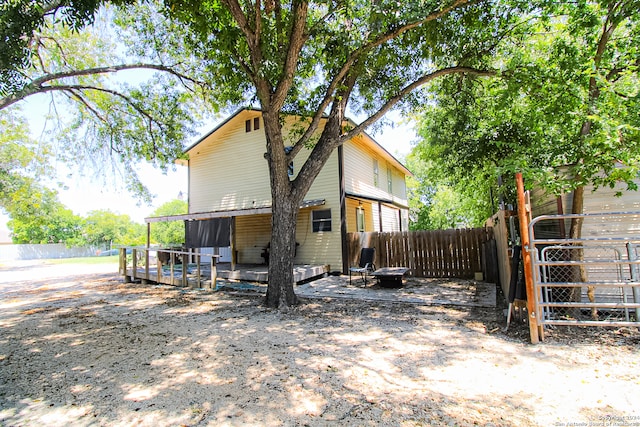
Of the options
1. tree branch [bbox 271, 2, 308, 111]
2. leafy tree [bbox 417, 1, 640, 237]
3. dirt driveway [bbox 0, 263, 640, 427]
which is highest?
tree branch [bbox 271, 2, 308, 111]

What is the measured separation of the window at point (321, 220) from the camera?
40.6 ft

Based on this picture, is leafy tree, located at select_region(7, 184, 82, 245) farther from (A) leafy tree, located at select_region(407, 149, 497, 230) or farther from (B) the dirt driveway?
(B) the dirt driveway

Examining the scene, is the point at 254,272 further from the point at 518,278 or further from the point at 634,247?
the point at 634,247

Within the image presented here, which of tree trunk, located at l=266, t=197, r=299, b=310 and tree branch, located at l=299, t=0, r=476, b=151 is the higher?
tree branch, located at l=299, t=0, r=476, b=151

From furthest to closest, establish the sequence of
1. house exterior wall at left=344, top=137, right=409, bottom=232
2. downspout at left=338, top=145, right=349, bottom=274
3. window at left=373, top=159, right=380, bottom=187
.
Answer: window at left=373, top=159, right=380, bottom=187
house exterior wall at left=344, top=137, right=409, bottom=232
downspout at left=338, top=145, right=349, bottom=274

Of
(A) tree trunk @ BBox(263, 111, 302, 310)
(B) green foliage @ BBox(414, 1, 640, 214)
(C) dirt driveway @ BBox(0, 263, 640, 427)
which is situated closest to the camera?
(C) dirt driveway @ BBox(0, 263, 640, 427)

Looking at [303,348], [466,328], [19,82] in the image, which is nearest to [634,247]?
[466,328]

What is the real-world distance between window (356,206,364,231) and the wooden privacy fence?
4.56 ft

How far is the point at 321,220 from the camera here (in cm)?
1252

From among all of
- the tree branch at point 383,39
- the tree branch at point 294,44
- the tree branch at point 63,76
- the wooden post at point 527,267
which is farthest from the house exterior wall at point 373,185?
the wooden post at point 527,267

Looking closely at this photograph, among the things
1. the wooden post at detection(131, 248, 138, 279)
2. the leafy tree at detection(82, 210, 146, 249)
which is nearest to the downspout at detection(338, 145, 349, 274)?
the wooden post at detection(131, 248, 138, 279)

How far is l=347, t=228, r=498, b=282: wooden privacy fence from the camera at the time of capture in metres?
10.7

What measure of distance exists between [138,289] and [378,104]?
9742 mm

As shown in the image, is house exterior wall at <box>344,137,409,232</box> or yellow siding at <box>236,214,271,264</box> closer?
house exterior wall at <box>344,137,409,232</box>
